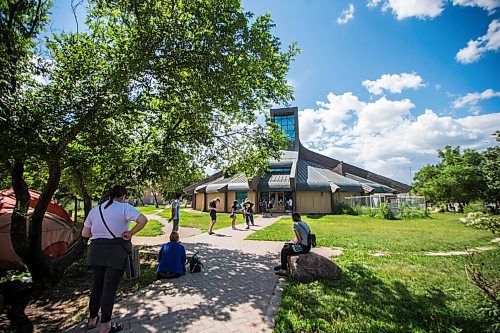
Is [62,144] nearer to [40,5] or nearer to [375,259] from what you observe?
[40,5]

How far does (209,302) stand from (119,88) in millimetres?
4417

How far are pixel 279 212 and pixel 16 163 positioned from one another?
25.5 meters

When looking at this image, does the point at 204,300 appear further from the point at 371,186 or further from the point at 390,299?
the point at 371,186

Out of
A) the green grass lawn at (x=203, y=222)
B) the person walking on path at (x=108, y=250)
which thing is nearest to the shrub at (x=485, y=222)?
the person walking on path at (x=108, y=250)

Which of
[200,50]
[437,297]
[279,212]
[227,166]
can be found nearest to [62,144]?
[200,50]

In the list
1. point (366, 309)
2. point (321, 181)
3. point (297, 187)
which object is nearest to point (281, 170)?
point (297, 187)

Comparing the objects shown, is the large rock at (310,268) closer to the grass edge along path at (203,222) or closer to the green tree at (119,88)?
the green tree at (119,88)

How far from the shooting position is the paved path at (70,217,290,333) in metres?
3.73

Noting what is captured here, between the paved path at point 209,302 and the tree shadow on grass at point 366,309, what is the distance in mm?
509

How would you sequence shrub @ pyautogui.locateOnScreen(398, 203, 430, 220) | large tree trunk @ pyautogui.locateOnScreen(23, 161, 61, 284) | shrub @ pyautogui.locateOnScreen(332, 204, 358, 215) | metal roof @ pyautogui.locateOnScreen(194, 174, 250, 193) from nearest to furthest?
large tree trunk @ pyautogui.locateOnScreen(23, 161, 61, 284), shrub @ pyautogui.locateOnScreen(398, 203, 430, 220), shrub @ pyautogui.locateOnScreen(332, 204, 358, 215), metal roof @ pyautogui.locateOnScreen(194, 174, 250, 193)

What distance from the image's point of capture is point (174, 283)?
5.64m

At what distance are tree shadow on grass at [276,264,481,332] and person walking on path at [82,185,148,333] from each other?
235cm

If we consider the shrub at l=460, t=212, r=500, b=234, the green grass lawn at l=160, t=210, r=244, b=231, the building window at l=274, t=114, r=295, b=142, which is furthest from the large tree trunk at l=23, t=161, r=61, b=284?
the building window at l=274, t=114, r=295, b=142

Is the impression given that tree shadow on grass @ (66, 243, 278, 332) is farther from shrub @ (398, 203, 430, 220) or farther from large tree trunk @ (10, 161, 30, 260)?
shrub @ (398, 203, 430, 220)
